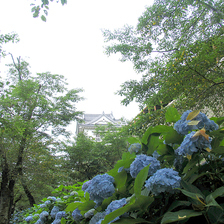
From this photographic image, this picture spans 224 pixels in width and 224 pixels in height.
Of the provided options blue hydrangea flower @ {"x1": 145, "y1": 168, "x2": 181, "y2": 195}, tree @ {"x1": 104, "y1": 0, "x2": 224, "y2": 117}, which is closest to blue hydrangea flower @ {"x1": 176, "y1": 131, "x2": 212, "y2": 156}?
blue hydrangea flower @ {"x1": 145, "y1": 168, "x2": 181, "y2": 195}

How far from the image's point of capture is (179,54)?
4.95m

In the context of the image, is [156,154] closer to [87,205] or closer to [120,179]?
[120,179]

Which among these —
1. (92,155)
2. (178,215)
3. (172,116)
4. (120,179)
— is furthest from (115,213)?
(92,155)

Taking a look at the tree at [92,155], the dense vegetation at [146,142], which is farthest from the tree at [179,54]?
the tree at [92,155]

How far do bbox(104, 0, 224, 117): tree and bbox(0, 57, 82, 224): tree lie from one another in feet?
15.4

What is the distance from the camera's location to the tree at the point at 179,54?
5.01 metres

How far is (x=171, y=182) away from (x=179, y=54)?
15.8 feet

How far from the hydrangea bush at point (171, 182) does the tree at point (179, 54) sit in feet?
14.3

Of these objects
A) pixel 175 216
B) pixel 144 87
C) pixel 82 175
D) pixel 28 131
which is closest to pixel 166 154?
pixel 175 216

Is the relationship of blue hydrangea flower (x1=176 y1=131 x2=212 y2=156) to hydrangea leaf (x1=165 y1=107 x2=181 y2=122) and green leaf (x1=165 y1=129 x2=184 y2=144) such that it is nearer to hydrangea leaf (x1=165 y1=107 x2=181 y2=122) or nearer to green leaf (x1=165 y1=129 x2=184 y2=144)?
green leaf (x1=165 y1=129 x2=184 y2=144)

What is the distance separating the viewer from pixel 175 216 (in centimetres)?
64

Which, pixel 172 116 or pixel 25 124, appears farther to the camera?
pixel 25 124

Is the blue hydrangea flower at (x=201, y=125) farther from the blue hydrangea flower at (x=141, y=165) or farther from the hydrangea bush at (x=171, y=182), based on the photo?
the blue hydrangea flower at (x=141, y=165)

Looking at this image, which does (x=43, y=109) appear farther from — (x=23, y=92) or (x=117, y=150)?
(x=117, y=150)
